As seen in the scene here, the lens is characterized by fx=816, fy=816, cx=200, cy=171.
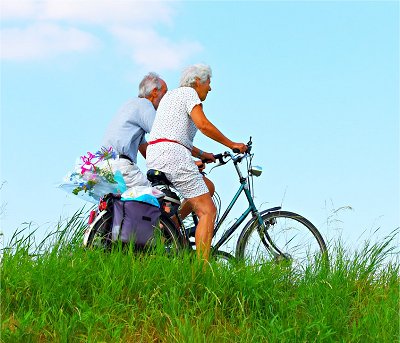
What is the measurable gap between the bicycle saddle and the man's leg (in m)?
0.31

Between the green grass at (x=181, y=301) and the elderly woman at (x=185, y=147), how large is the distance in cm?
65

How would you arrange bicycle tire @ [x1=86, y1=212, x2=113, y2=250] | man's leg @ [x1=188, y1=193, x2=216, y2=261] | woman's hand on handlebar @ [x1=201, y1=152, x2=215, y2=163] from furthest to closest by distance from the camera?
woman's hand on handlebar @ [x1=201, y1=152, x2=215, y2=163] → man's leg @ [x1=188, y1=193, x2=216, y2=261] → bicycle tire @ [x1=86, y1=212, x2=113, y2=250]

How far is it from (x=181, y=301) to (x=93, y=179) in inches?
91.7

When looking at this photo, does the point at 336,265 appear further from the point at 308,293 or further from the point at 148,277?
the point at 148,277

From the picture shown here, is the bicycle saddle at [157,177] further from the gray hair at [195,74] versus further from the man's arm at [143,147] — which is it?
the man's arm at [143,147]

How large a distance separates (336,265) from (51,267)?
2.73 meters

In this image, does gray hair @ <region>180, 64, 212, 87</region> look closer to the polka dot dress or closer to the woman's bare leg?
the polka dot dress

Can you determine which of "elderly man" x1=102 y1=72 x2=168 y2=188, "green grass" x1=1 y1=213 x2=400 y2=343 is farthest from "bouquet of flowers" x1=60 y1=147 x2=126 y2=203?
"green grass" x1=1 y1=213 x2=400 y2=343

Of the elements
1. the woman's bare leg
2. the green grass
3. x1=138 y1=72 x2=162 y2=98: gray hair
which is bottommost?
the green grass

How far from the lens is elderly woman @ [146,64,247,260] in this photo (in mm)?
7945

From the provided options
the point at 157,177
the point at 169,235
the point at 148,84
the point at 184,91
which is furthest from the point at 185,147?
the point at 148,84

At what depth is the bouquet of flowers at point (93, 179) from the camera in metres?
8.73

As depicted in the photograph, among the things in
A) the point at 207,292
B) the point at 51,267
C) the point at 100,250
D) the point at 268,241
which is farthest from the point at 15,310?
the point at 268,241

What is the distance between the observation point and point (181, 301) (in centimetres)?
687
